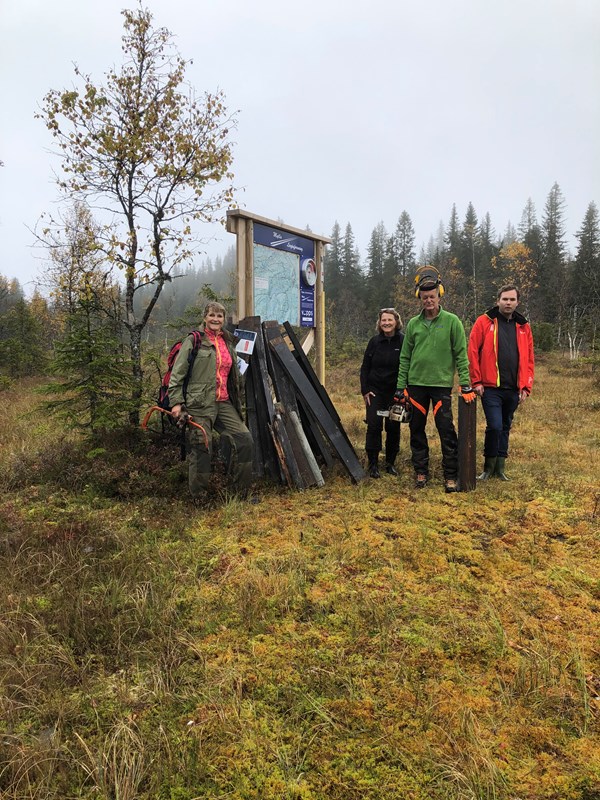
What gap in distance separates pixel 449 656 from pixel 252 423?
3.63 m

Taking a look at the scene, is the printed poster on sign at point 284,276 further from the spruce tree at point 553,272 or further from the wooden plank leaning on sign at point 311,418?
the spruce tree at point 553,272

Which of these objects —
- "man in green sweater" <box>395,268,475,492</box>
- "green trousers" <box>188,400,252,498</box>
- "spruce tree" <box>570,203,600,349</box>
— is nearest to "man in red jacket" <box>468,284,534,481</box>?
"man in green sweater" <box>395,268,475,492</box>

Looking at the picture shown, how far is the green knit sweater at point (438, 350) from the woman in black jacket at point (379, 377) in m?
0.45

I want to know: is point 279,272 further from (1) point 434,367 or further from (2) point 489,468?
(2) point 489,468

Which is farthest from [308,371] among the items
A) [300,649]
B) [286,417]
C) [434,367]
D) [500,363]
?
[300,649]

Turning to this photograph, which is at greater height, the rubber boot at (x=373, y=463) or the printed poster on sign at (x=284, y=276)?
the printed poster on sign at (x=284, y=276)

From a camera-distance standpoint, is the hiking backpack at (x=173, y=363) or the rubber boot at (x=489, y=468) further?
the rubber boot at (x=489, y=468)

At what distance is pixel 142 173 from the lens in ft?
20.6

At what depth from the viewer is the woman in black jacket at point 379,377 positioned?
5895 millimetres

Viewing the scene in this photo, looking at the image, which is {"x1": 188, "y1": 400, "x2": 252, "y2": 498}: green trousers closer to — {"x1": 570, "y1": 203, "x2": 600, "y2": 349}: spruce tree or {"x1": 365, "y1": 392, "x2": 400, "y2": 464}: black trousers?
{"x1": 365, "y1": 392, "x2": 400, "y2": 464}: black trousers

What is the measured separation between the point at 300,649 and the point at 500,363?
4.25 m

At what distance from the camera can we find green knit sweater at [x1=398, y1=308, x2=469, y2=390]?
17.3ft

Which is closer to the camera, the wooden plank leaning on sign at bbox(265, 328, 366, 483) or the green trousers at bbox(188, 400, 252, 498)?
the green trousers at bbox(188, 400, 252, 498)

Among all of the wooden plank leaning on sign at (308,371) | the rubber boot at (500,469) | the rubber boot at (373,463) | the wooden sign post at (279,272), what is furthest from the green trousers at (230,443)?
the rubber boot at (500,469)
